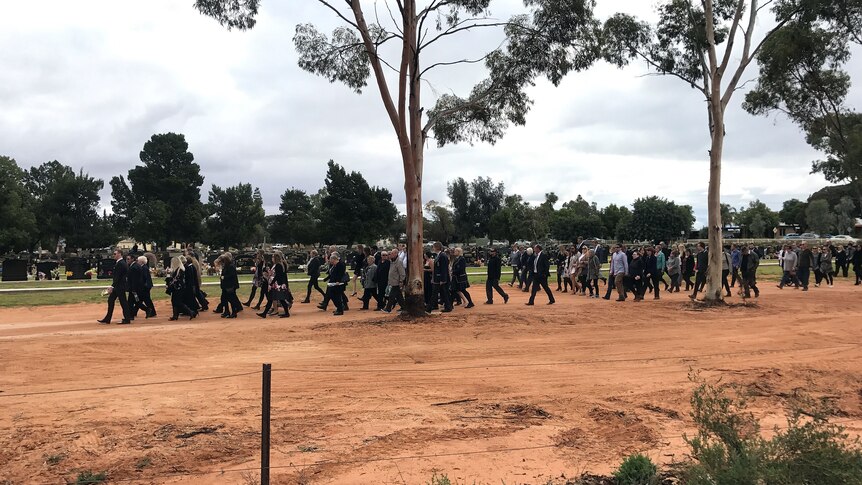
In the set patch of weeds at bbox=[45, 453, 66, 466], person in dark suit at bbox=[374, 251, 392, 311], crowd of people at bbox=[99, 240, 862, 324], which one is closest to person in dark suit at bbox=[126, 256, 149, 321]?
crowd of people at bbox=[99, 240, 862, 324]

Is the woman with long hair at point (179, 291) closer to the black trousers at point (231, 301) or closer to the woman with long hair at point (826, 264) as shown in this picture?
the black trousers at point (231, 301)

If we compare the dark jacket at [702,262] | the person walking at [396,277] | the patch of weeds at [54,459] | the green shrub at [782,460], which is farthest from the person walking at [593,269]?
the patch of weeds at [54,459]

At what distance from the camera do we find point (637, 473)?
467 centimetres

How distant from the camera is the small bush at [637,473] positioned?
4570 mm

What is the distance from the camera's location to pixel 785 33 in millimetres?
18891

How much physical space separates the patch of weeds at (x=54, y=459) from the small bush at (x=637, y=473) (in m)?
4.90

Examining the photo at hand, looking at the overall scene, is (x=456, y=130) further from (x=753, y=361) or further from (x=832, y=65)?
(x=832, y=65)

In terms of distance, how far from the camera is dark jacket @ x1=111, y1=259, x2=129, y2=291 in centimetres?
1396

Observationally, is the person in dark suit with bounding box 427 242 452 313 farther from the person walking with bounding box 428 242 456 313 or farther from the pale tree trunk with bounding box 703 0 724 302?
the pale tree trunk with bounding box 703 0 724 302

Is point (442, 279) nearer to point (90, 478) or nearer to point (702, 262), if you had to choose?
point (702, 262)

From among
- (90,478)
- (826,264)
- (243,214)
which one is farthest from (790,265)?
(243,214)

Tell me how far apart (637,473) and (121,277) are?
13114 mm

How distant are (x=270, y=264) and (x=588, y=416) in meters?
11.7

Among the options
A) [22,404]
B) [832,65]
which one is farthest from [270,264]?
[832,65]
